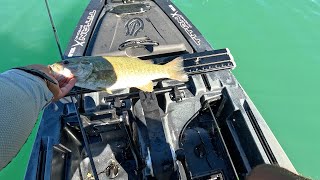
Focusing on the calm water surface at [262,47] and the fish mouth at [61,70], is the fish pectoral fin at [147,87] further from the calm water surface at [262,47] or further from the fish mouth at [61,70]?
the calm water surface at [262,47]

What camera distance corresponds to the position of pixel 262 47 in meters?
6.05

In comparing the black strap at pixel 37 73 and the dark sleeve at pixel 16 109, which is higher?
the black strap at pixel 37 73

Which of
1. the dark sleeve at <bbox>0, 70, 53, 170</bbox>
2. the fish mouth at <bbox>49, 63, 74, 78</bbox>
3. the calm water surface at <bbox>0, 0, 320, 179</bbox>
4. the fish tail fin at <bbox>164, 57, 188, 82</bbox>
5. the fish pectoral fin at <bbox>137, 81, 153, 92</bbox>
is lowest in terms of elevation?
the dark sleeve at <bbox>0, 70, 53, 170</bbox>

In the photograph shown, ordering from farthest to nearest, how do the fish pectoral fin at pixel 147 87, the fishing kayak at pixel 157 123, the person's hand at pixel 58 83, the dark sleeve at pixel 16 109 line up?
the fish pectoral fin at pixel 147 87 < the fishing kayak at pixel 157 123 < the person's hand at pixel 58 83 < the dark sleeve at pixel 16 109

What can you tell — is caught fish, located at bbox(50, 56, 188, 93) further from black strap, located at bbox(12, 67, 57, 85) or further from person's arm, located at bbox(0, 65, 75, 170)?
person's arm, located at bbox(0, 65, 75, 170)

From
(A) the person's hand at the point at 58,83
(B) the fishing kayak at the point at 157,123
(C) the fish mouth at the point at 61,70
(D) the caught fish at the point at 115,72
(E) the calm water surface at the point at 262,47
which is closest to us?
(A) the person's hand at the point at 58,83

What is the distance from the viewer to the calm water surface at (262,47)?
4.88 meters

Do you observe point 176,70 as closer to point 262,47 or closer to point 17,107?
Answer: point 17,107

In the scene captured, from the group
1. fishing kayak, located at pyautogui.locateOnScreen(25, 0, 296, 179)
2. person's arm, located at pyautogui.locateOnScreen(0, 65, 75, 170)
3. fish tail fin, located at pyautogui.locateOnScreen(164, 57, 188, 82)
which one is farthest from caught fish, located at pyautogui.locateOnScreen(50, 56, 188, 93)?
person's arm, located at pyautogui.locateOnScreen(0, 65, 75, 170)

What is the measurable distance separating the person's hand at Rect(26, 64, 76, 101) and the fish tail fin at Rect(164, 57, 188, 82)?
3.19ft

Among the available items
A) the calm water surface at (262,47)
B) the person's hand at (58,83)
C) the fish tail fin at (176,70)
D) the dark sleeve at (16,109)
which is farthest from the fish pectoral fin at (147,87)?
the calm water surface at (262,47)

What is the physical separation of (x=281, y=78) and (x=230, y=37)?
4.61ft

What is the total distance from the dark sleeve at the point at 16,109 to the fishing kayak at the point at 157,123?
999mm

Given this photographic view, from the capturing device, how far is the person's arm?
1.13m
